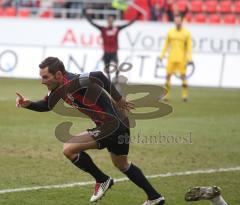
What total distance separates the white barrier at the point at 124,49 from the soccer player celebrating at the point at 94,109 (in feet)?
53.8

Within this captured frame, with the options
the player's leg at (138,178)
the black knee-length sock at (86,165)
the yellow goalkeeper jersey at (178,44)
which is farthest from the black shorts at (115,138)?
the yellow goalkeeper jersey at (178,44)

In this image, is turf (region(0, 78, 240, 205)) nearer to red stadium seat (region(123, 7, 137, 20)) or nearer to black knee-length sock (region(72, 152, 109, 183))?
black knee-length sock (region(72, 152, 109, 183))

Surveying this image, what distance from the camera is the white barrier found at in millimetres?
24625

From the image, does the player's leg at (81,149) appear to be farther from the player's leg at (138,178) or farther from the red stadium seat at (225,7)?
the red stadium seat at (225,7)

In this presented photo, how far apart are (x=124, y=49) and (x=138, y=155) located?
14.2 m

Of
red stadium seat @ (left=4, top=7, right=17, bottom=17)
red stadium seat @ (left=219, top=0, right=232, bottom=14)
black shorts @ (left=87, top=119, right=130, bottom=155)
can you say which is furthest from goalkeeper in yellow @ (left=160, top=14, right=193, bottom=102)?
red stadium seat @ (left=4, top=7, right=17, bottom=17)

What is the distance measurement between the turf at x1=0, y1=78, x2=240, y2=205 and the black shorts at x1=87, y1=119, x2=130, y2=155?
85 cm

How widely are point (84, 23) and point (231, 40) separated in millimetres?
6037

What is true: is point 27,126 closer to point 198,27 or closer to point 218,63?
point 218,63

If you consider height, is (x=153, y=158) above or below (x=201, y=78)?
above

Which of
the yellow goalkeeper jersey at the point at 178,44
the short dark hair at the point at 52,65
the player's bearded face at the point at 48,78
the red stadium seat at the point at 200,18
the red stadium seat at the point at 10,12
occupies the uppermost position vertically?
the short dark hair at the point at 52,65

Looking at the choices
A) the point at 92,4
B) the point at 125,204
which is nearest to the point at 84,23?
the point at 92,4

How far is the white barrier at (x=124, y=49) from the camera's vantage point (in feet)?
80.8

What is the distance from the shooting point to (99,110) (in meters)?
8.03
